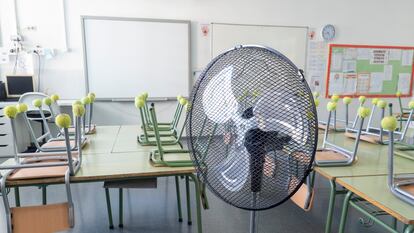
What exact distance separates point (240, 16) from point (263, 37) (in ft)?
1.58

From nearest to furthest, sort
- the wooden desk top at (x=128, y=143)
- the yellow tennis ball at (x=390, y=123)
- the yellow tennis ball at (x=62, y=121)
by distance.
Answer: the yellow tennis ball at (x=390, y=123) → the yellow tennis ball at (x=62, y=121) → the wooden desk top at (x=128, y=143)

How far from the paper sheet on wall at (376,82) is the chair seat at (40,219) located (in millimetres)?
5171

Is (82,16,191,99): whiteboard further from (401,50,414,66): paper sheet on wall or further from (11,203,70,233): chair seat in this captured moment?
(401,50,414,66): paper sheet on wall

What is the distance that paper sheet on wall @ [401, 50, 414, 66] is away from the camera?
Answer: 491cm

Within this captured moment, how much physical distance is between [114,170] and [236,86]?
968 mm

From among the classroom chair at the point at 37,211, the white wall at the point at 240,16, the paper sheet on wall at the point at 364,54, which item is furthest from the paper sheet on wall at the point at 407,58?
the classroom chair at the point at 37,211

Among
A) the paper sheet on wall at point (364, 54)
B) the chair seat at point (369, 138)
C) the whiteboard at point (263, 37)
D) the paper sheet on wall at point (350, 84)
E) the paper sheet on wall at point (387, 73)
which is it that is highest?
the whiteboard at point (263, 37)

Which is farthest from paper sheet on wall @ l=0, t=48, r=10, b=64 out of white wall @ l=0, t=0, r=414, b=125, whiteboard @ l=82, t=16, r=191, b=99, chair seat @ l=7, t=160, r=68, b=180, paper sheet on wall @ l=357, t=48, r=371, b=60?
paper sheet on wall @ l=357, t=48, r=371, b=60

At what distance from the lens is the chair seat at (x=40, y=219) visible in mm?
1186

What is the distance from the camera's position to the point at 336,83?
4688 mm

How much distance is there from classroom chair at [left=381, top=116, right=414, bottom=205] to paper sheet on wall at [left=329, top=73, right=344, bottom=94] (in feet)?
11.7

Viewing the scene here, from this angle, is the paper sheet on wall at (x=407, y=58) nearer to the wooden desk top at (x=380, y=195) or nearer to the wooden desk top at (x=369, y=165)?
the wooden desk top at (x=369, y=165)

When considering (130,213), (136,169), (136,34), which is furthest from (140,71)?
(136,169)

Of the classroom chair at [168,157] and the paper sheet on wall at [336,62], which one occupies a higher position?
the paper sheet on wall at [336,62]
